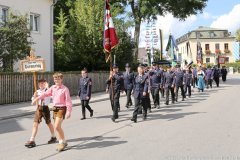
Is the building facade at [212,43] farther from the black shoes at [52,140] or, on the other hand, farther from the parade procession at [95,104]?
the black shoes at [52,140]

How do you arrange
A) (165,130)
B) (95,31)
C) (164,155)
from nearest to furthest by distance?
(164,155) < (165,130) < (95,31)

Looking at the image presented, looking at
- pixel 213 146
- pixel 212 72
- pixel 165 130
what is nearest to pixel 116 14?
pixel 212 72

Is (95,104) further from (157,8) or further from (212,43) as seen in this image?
(212,43)

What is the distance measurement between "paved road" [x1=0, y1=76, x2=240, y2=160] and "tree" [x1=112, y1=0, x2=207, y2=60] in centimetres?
2525

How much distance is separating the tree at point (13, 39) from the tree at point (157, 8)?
59.0 feet

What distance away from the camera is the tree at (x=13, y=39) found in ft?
68.9

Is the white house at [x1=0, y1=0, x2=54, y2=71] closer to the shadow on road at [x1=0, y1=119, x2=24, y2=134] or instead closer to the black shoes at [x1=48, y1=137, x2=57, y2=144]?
the shadow on road at [x1=0, y1=119, x2=24, y2=134]

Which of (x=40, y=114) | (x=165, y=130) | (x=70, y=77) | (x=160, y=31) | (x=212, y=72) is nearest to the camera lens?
(x=40, y=114)

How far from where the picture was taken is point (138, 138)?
974 cm

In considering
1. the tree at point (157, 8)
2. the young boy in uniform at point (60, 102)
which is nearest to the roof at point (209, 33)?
the tree at point (157, 8)

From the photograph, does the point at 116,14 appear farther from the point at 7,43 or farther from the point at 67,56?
the point at 7,43

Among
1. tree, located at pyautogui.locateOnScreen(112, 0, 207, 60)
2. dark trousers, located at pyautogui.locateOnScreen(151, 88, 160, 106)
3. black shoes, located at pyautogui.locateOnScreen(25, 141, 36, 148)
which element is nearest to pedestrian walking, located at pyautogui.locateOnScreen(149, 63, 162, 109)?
dark trousers, located at pyautogui.locateOnScreen(151, 88, 160, 106)

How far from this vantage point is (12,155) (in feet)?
26.9

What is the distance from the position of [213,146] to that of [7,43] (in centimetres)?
1487
